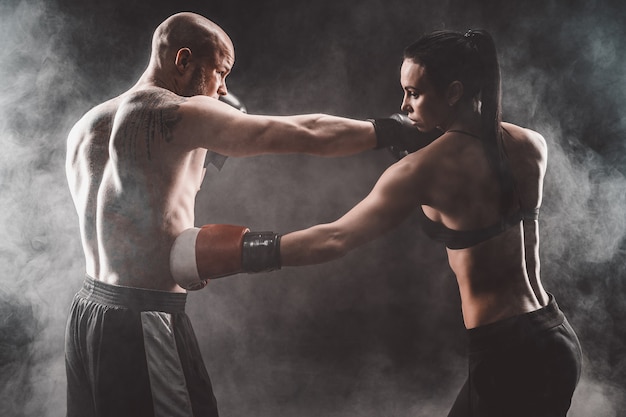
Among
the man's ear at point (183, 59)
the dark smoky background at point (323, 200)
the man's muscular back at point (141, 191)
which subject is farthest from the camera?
the dark smoky background at point (323, 200)

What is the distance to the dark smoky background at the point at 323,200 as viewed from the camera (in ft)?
9.25

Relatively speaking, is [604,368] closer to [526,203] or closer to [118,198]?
[526,203]

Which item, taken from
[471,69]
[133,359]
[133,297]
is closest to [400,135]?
[471,69]

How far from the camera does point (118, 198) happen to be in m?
2.25

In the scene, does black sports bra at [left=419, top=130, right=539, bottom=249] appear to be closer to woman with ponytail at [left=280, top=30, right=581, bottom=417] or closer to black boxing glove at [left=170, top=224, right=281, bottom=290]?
woman with ponytail at [left=280, top=30, right=581, bottom=417]

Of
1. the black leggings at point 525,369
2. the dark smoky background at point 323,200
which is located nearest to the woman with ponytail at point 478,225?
the black leggings at point 525,369

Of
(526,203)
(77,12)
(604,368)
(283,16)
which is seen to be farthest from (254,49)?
(604,368)

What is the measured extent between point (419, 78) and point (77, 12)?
5.99 feet

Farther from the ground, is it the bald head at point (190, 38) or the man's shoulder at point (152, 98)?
the bald head at point (190, 38)

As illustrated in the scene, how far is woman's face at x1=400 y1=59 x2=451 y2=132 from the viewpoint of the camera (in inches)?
86.9

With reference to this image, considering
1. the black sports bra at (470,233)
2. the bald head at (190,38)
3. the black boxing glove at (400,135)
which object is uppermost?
the bald head at (190,38)

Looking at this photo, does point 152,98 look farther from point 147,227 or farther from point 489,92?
point 489,92

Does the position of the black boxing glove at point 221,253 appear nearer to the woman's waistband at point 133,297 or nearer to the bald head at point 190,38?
the woman's waistband at point 133,297

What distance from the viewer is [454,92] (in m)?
2.21
